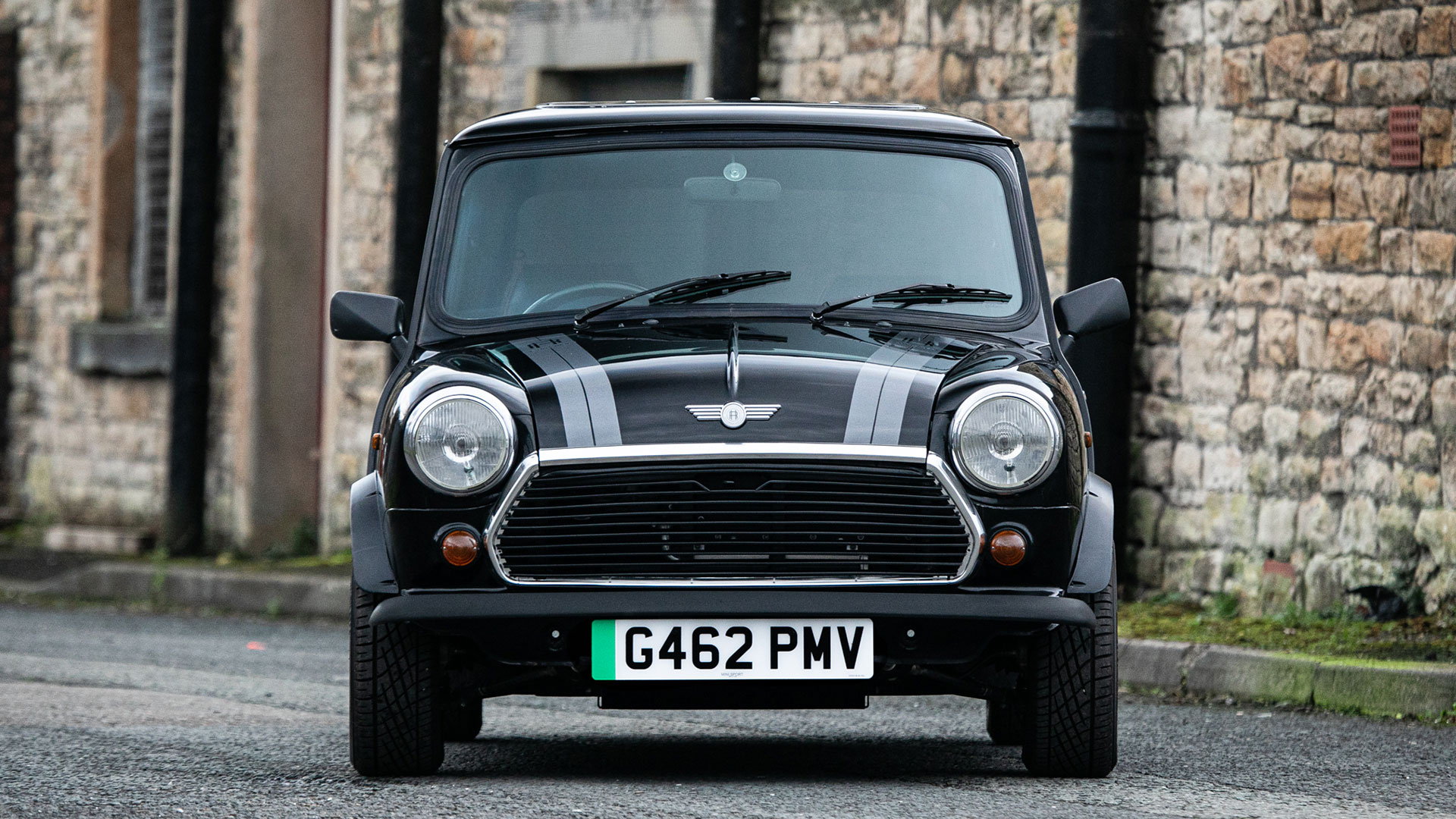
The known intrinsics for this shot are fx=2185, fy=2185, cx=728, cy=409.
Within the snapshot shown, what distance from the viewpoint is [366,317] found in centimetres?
634

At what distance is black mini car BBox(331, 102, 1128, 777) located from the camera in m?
5.32

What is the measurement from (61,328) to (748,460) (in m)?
13.4

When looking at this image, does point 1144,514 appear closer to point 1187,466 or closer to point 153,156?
point 1187,466

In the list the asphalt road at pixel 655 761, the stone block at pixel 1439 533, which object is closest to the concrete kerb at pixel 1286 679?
the asphalt road at pixel 655 761

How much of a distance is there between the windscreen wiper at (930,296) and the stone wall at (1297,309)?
12.6 feet

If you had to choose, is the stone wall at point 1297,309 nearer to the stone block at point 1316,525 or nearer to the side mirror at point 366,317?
the stone block at point 1316,525

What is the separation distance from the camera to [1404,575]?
9.34m

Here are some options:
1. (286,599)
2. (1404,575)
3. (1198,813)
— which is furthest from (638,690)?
(286,599)

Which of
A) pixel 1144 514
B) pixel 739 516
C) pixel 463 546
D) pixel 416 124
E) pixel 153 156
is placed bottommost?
pixel 1144 514

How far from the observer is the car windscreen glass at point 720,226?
244 inches

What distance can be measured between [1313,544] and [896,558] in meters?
5.04

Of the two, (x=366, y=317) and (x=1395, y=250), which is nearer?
(x=366, y=317)

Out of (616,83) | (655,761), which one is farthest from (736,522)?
(616,83)

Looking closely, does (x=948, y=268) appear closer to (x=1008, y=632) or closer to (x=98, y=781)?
(x=1008, y=632)
